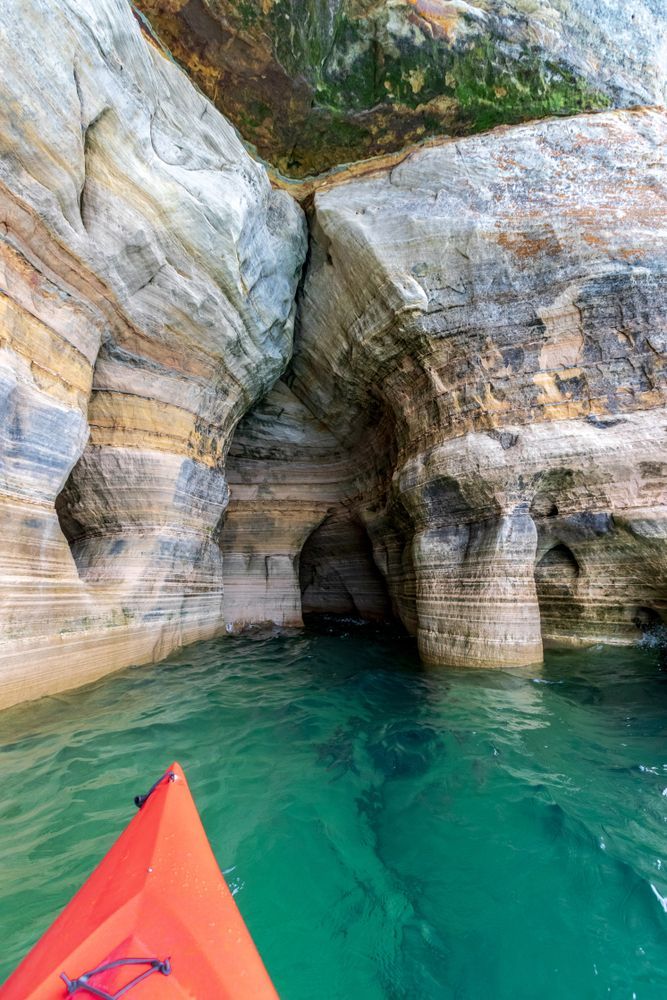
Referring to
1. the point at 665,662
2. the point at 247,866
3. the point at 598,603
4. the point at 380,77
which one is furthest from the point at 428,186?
the point at 247,866

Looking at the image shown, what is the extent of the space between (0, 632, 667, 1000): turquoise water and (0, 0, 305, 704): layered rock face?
132 cm

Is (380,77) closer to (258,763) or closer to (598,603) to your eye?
(598,603)

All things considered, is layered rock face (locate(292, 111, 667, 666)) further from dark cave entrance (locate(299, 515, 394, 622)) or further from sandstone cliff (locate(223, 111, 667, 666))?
dark cave entrance (locate(299, 515, 394, 622))

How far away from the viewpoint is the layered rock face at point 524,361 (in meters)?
6.17

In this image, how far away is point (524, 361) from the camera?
264 inches

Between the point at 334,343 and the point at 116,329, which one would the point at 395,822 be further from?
the point at 334,343

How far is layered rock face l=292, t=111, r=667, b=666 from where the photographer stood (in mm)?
6168

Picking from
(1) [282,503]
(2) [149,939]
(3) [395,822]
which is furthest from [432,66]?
(2) [149,939]

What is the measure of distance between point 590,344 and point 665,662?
4.15m

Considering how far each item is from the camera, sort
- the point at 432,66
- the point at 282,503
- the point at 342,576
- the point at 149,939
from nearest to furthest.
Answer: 1. the point at 149,939
2. the point at 432,66
3. the point at 282,503
4. the point at 342,576

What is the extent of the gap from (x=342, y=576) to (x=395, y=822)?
29.5ft

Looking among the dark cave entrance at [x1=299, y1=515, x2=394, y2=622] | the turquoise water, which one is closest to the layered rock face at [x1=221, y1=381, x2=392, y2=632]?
the dark cave entrance at [x1=299, y1=515, x2=394, y2=622]

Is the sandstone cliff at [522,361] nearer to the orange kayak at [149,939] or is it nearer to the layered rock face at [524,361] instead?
the layered rock face at [524,361]

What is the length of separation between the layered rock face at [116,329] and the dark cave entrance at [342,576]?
3530 millimetres
